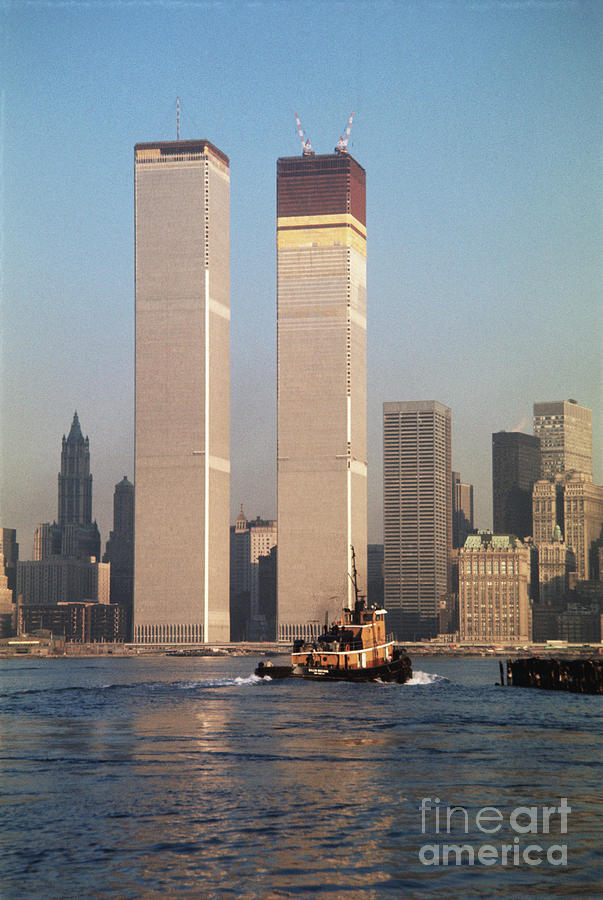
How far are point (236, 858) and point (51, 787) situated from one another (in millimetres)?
19837

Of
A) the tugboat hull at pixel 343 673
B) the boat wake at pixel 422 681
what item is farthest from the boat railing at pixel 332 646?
the boat wake at pixel 422 681

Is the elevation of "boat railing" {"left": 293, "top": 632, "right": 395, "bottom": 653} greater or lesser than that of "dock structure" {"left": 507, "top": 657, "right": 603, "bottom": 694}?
greater

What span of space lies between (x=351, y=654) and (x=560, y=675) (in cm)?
2988

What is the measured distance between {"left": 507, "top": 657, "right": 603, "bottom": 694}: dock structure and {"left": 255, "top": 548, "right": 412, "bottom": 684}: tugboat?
19.8 metres

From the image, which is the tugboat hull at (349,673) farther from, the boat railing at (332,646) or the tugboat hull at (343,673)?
the boat railing at (332,646)

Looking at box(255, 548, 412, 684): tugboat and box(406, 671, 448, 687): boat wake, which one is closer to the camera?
box(255, 548, 412, 684): tugboat

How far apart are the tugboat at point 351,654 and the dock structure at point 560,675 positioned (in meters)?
19.8

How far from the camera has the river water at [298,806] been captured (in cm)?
4209

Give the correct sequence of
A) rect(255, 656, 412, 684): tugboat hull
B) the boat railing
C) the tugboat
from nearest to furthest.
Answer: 1. rect(255, 656, 412, 684): tugboat hull
2. the tugboat
3. the boat railing

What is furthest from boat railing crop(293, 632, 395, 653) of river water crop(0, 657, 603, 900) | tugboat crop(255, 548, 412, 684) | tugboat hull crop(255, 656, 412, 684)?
river water crop(0, 657, 603, 900)

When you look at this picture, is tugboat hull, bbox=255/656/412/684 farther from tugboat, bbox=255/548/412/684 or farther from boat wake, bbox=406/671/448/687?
boat wake, bbox=406/671/448/687

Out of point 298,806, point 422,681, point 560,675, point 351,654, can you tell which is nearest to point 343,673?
point 351,654

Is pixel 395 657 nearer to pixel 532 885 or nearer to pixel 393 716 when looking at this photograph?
pixel 393 716

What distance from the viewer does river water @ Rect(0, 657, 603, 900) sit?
42094mm
